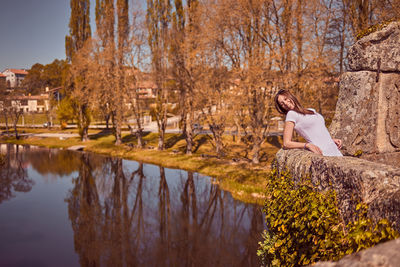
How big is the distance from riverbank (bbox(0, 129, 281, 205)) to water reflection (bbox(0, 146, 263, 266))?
3.20 ft

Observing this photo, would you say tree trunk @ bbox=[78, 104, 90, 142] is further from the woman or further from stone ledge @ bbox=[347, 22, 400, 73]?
the woman

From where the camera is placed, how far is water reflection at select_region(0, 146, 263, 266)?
988 centimetres

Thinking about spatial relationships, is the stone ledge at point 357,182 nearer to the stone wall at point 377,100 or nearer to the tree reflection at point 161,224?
the stone wall at point 377,100

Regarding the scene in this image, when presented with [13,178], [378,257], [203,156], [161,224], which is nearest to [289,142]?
Result: [378,257]

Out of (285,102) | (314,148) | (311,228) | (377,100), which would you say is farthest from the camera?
(377,100)

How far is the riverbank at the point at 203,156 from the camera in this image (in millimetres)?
17609

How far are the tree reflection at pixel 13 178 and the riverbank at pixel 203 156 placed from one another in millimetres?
7365

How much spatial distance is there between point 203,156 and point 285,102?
2119cm

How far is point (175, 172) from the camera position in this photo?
22422 mm

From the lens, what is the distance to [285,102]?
486cm

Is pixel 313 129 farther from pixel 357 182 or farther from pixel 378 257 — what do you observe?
pixel 378 257

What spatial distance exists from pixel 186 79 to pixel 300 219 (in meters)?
23.1

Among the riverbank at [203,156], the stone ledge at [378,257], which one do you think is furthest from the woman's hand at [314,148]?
the riverbank at [203,156]

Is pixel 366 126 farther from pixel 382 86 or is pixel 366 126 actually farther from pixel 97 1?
pixel 97 1
